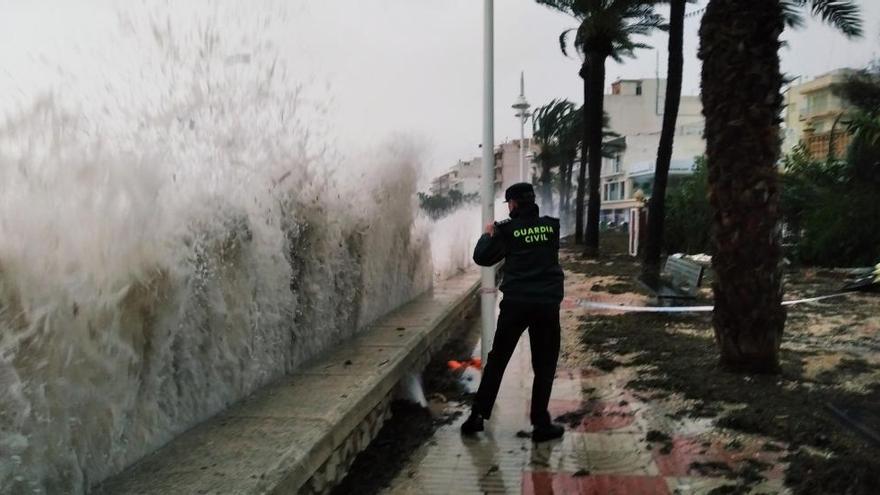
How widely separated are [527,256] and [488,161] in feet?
5.34

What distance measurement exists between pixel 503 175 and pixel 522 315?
256 feet

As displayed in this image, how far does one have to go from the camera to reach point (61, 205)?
10.3 ft

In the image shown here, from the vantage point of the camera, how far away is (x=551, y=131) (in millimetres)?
52938


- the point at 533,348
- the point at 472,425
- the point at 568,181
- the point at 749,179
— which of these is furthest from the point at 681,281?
the point at 568,181

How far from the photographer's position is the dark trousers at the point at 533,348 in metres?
4.88

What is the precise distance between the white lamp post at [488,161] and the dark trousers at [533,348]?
100cm

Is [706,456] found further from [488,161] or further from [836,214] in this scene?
[836,214]

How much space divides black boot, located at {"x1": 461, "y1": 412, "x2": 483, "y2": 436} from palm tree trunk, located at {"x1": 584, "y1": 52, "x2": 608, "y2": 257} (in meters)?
17.9

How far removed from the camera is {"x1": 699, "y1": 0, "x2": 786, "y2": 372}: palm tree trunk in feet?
19.5

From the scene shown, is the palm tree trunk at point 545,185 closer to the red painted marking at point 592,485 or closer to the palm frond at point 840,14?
the palm frond at point 840,14

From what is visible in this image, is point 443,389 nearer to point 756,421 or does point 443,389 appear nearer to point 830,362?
point 756,421

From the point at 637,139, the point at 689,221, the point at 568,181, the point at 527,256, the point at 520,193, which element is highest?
the point at 637,139

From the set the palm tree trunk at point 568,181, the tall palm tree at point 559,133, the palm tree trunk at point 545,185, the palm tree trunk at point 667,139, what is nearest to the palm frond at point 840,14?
the palm tree trunk at point 667,139

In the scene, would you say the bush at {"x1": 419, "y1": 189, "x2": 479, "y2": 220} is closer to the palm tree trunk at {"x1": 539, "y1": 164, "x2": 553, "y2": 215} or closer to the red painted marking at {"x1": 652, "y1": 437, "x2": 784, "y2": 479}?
the red painted marking at {"x1": 652, "y1": 437, "x2": 784, "y2": 479}
